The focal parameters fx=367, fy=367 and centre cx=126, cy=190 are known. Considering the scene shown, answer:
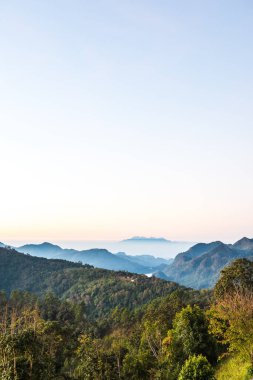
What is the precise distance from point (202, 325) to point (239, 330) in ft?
57.5

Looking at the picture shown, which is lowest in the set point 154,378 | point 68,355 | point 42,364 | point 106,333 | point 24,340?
point 106,333

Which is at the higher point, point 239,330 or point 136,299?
point 239,330

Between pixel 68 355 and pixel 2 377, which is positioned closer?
pixel 2 377

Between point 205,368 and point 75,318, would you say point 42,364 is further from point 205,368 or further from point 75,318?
point 75,318

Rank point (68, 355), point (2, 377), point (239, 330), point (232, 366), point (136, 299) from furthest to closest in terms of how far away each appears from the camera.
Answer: point (136, 299) → point (68, 355) → point (232, 366) → point (239, 330) → point (2, 377)

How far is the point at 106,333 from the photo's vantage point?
340 ft

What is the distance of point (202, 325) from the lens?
131 ft

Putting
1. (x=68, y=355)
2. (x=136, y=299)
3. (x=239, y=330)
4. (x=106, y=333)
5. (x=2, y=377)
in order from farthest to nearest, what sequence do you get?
(x=136, y=299) < (x=106, y=333) < (x=68, y=355) < (x=239, y=330) < (x=2, y=377)

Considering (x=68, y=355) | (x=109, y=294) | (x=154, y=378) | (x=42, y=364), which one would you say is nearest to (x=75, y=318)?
(x=68, y=355)

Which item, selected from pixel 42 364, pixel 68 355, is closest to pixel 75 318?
pixel 68 355

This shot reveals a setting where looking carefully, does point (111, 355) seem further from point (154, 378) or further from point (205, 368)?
point (205, 368)

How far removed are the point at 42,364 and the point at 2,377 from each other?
10.7 ft

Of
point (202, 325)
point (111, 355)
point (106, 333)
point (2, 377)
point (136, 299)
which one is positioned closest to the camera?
point (2, 377)

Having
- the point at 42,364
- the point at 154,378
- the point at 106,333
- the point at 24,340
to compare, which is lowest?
the point at 106,333
